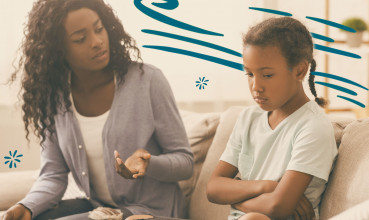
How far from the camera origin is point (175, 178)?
1.40 meters

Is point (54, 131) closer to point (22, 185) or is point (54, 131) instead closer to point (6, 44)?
point (22, 185)

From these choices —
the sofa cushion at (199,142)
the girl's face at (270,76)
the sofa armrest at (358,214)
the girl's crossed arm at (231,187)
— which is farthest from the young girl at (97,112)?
the sofa armrest at (358,214)

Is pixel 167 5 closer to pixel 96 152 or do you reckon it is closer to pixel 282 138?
pixel 96 152

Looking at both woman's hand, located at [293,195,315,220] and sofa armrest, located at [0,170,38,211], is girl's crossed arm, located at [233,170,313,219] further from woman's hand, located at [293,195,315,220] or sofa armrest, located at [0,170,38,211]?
sofa armrest, located at [0,170,38,211]

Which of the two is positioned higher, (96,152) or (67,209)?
(96,152)

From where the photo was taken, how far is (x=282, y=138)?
1.10 m

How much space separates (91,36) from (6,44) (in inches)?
41.7

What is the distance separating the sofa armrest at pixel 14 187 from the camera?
164 cm

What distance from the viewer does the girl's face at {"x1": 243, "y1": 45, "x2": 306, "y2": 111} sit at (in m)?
1.05

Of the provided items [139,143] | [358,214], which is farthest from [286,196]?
[139,143]

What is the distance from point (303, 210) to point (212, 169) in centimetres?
47

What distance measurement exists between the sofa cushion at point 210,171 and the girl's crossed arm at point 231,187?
0.84 feet

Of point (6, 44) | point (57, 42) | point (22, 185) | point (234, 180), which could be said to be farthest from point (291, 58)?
point (6, 44)

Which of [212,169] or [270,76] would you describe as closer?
[270,76]
